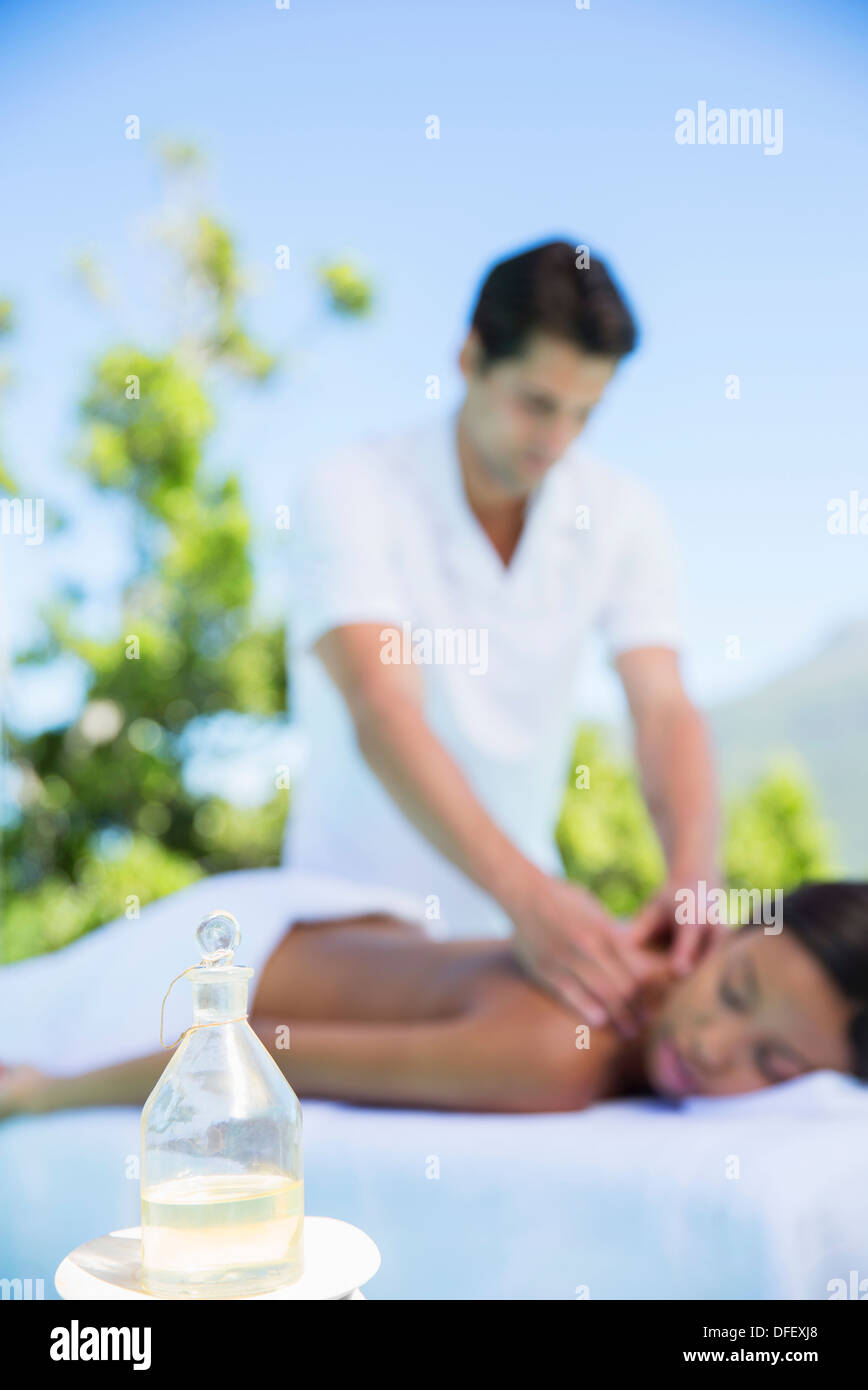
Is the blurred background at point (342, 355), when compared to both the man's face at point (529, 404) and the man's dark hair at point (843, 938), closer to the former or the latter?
the man's face at point (529, 404)

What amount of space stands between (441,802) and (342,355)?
3034 mm

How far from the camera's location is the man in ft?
5.34

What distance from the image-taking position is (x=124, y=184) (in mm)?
3539

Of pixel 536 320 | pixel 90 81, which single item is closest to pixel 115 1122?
pixel 536 320

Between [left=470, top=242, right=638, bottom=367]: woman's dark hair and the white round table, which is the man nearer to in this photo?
[left=470, top=242, right=638, bottom=367]: woman's dark hair

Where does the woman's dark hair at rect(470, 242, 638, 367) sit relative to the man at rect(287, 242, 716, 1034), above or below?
above

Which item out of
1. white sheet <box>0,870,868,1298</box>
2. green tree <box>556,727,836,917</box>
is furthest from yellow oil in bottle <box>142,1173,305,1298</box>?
green tree <box>556,727,836,917</box>

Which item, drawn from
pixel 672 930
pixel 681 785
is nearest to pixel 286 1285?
pixel 672 930

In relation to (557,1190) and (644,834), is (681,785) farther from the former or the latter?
(644,834)

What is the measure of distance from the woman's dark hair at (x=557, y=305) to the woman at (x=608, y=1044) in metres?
0.78

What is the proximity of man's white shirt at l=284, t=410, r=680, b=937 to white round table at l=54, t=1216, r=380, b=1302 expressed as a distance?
0.92m

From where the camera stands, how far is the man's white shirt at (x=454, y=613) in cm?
171

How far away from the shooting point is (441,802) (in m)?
1.51
